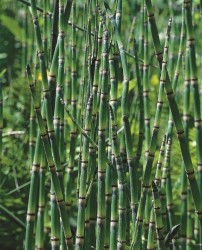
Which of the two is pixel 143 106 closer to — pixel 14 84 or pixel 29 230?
pixel 29 230

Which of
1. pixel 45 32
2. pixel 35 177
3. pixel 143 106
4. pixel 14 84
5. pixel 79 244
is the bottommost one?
pixel 79 244

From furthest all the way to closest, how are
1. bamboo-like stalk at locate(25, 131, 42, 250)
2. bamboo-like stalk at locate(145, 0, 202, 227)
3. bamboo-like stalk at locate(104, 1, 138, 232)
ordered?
bamboo-like stalk at locate(25, 131, 42, 250)
bamboo-like stalk at locate(104, 1, 138, 232)
bamboo-like stalk at locate(145, 0, 202, 227)

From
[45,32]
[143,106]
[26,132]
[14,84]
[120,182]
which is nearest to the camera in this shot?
[120,182]

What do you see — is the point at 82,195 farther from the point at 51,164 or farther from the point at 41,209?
the point at 41,209

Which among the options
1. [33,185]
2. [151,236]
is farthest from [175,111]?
[33,185]

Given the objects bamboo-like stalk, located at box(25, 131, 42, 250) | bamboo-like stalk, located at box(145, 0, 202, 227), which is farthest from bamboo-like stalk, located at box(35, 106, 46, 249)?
bamboo-like stalk, located at box(145, 0, 202, 227)

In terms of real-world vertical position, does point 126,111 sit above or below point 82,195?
above

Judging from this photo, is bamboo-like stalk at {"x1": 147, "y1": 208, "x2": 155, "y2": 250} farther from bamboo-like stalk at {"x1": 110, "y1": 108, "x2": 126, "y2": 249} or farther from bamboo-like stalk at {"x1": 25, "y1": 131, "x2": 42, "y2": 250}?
bamboo-like stalk at {"x1": 25, "y1": 131, "x2": 42, "y2": 250}

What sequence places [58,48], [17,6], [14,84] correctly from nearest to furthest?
[58,48] < [14,84] < [17,6]

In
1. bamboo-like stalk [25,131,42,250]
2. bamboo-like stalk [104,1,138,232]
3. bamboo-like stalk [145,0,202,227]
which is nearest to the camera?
bamboo-like stalk [145,0,202,227]

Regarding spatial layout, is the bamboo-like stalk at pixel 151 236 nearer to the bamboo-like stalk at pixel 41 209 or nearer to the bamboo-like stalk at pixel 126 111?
the bamboo-like stalk at pixel 126 111

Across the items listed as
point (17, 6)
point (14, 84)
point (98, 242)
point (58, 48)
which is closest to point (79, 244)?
point (98, 242)
